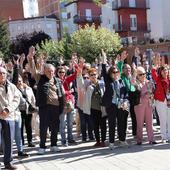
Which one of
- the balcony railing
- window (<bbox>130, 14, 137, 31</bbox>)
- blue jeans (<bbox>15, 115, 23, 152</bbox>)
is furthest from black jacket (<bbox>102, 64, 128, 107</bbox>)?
window (<bbox>130, 14, 137, 31</bbox>)

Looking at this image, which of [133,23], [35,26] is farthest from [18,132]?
[35,26]

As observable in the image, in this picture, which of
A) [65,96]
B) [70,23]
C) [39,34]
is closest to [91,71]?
[65,96]

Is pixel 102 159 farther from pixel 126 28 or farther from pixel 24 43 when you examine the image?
pixel 24 43

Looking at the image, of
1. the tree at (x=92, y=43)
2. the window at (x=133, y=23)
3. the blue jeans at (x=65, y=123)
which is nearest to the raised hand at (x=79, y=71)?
the blue jeans at (x=65, y=123)

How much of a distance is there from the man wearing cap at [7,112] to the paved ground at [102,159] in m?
0.44

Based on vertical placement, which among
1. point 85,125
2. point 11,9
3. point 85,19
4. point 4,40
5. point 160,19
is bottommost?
point 85,125

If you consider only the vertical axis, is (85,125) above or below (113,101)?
below

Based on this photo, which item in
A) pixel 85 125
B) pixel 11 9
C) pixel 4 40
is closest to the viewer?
pixel 85 125

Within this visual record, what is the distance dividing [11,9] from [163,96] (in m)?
76.1

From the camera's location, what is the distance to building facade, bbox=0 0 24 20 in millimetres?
82713

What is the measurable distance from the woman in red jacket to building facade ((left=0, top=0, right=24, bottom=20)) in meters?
74.1

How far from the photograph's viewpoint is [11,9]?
3302 inches

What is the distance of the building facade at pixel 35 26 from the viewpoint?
255 feet

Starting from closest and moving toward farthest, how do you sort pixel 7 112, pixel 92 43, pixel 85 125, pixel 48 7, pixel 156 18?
pixel 7 112
pixel 85 125
pixel 92 43
pixel 156 18
pixel 48 7
